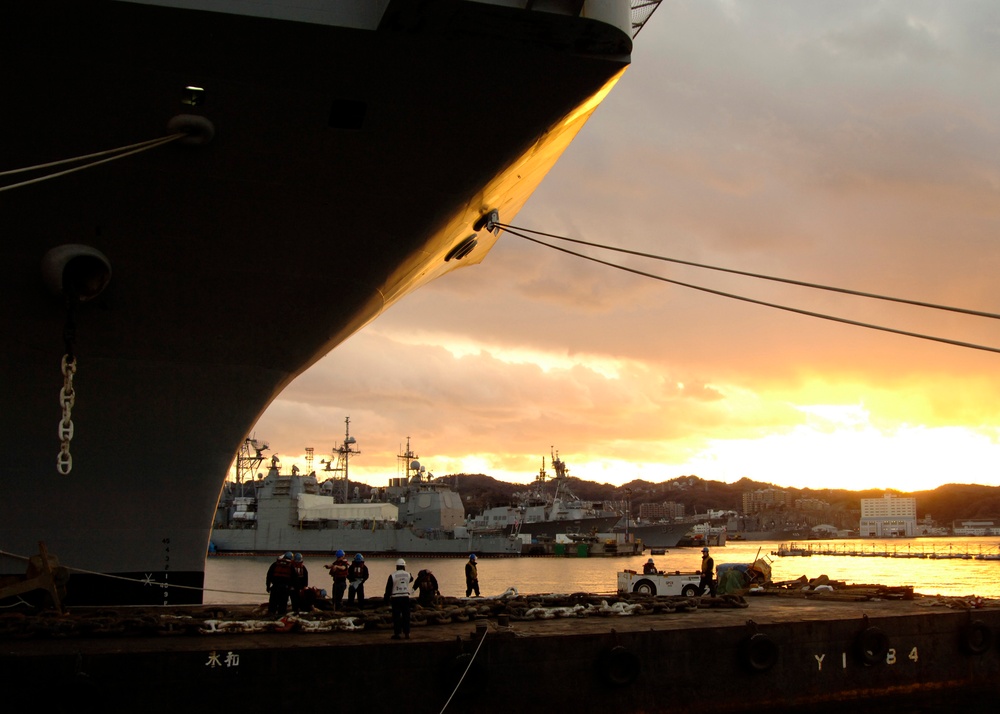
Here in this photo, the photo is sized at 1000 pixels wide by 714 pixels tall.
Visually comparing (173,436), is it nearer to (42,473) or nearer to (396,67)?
(42,473)

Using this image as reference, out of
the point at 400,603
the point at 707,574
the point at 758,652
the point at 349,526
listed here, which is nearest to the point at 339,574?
the point at 400,603

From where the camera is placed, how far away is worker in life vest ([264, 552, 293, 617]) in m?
10.7

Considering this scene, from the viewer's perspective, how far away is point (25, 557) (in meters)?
9.45

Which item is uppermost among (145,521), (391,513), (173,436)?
(173,436)

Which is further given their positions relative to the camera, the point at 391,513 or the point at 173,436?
the point at 391,513

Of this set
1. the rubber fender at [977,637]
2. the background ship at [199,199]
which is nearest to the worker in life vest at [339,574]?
the background ship at [199,199]

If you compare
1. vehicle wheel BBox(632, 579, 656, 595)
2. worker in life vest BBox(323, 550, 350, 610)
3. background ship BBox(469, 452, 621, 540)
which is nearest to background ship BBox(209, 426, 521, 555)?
background ship BBox(469, 452, 621, 540)

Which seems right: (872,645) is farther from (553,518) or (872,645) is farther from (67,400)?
(553,518)

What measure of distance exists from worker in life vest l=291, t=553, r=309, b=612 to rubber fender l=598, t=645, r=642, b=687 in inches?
161

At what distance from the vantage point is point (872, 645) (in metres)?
11.3

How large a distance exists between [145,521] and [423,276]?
19.2 feet

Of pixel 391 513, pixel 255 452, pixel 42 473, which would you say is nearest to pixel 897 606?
pixel 42 473

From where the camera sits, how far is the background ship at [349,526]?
70.2m

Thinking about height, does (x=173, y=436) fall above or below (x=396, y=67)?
below
